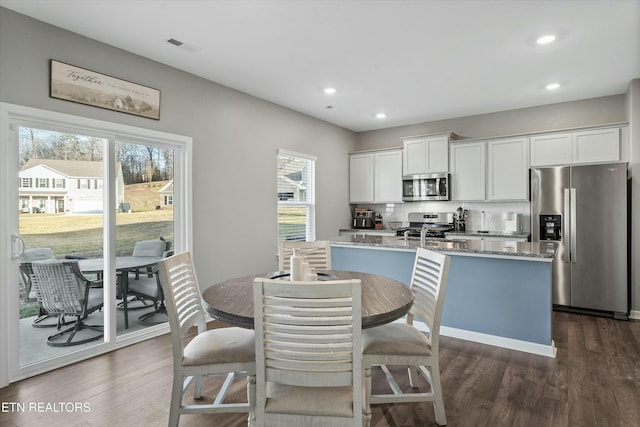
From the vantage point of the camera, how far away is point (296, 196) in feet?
17.8

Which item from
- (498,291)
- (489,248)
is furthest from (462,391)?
(489,248)

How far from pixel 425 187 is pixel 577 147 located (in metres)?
2.03

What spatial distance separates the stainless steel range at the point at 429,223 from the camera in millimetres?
Result: 5414

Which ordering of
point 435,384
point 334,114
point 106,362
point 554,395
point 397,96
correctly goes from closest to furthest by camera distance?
1. point 435,384
2. point 554,395
3. point 106,362
4. point 397,96
5. point 334,114

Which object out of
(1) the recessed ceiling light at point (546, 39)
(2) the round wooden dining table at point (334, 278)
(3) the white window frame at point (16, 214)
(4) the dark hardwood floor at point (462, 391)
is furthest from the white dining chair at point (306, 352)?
(1) the recessed ceiling light at point (546, 39)

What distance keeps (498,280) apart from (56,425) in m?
3.49

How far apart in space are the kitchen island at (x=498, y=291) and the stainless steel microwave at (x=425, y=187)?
1.94 meters

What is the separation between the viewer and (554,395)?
2.43 metres

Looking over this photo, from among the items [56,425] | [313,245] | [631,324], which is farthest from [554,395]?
[56,425]

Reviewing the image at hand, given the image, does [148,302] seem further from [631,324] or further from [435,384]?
[631,324]

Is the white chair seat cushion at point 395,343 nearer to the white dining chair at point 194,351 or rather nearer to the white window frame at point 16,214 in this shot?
the white dining chair at point 194,351

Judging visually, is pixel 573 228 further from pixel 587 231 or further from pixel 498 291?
pixel 498 291

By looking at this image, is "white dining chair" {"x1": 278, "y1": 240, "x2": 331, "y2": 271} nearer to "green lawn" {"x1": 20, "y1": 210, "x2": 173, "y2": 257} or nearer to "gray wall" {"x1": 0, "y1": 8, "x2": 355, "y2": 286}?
"gray wall" {"x1": 0, "y1": 8, "x2": 355, "y2": 286}

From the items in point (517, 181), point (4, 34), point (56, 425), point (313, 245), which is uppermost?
point (4, 34)
